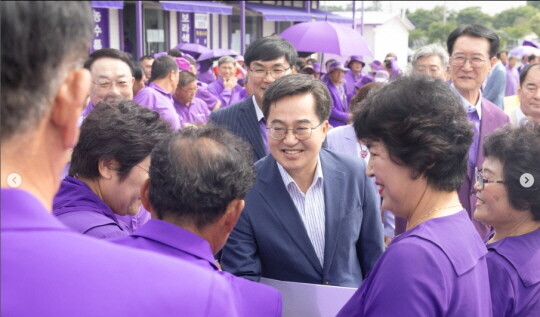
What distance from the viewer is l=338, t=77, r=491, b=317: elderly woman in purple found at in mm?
1512

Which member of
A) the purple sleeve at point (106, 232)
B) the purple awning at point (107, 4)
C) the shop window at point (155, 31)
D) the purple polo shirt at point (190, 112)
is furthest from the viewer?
the shop window at point (155, 31)

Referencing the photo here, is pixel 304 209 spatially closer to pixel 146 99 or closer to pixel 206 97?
pixel 146 99

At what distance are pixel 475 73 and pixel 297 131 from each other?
70.0 inches

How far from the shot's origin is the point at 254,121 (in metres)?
3.45

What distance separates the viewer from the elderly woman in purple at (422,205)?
1512 mm

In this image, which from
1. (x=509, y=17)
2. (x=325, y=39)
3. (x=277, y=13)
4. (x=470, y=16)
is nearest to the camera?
(x=325, y=39)

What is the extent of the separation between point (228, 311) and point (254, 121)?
2.51 m

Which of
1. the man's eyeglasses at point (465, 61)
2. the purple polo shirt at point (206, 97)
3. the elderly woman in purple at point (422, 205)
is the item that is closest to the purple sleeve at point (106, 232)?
the elderly woman in purple at point (422, 205)

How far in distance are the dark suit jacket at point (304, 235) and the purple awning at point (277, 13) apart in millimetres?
16110

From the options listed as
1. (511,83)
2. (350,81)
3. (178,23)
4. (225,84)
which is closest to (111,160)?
(225,84)

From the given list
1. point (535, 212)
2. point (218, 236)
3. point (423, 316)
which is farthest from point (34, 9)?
point (535, 212)

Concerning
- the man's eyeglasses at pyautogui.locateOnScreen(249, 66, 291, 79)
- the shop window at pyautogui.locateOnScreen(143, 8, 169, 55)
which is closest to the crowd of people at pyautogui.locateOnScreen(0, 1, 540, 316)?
the man's eyeglasses at pyautogui.locateOnScreen(249, 66, 291, 79)

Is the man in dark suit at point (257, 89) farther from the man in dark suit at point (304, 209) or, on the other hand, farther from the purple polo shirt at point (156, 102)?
the purple polo shirt at point (156, 102)

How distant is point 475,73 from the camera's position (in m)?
3.89
